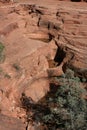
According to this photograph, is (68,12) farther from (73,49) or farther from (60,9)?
(73,49)

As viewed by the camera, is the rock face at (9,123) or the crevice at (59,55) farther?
the crevice at (59,55)

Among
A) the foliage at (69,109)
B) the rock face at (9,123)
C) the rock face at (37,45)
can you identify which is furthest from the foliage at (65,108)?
the rock face at (9,123)

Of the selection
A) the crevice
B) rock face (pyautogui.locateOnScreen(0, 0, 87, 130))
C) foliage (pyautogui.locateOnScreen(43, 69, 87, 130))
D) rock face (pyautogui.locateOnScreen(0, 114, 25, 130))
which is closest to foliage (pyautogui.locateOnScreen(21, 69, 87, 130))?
foliage (pyautogui.locateOnScreen(43, 69, 87, 130))

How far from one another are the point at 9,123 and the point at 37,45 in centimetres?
461

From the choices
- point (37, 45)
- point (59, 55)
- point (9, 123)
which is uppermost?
point (37, 45)

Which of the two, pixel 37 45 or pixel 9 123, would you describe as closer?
pixel 9 123

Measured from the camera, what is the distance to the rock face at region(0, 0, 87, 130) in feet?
37.9

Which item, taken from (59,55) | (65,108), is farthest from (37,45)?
(65,108)

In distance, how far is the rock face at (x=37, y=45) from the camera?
11.6 metres

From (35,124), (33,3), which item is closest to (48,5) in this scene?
(33,3)

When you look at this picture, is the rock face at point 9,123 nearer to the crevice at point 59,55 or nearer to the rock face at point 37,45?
the rock face at point 37,45

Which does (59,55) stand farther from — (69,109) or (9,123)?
(9,123)

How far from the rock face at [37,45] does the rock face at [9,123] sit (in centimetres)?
75

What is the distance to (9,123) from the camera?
9578 millimetres
